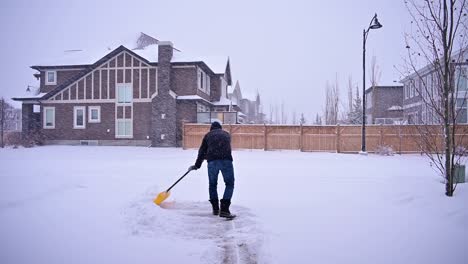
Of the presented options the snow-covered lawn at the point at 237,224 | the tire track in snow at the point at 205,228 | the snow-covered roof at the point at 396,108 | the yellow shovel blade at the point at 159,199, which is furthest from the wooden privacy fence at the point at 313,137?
the snow-covered roof at the point at 396,108

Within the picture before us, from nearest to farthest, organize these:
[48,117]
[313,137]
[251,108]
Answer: [313,137] → [48,117] → [251,108]

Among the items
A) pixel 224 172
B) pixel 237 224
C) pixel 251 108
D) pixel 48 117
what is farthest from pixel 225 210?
pixel 251 108

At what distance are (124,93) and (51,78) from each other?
901 cm

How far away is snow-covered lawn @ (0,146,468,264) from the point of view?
4.20 m

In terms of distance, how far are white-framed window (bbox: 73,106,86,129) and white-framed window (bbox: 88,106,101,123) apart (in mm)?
532

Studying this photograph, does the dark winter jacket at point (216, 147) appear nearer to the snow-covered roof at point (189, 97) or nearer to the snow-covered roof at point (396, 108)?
the snow-covered roof at point (189, 97)

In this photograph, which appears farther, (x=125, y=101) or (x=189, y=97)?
(x=125, y=101)

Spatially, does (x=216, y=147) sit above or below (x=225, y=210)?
above

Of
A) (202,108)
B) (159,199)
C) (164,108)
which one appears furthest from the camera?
(202,108)

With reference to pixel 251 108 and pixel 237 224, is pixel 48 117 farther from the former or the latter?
pixel 251 108

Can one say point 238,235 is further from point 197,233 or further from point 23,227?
point 23,227

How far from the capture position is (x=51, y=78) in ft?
101

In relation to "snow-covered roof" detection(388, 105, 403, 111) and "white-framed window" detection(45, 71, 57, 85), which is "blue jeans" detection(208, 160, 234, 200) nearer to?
"white-framed window" detection(45, 71, 57, 85)

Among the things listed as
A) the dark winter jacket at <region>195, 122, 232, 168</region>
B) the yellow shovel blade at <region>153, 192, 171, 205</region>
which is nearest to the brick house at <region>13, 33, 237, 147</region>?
the yellow shovel blade at <region>153, 192, 171, 205</region>
